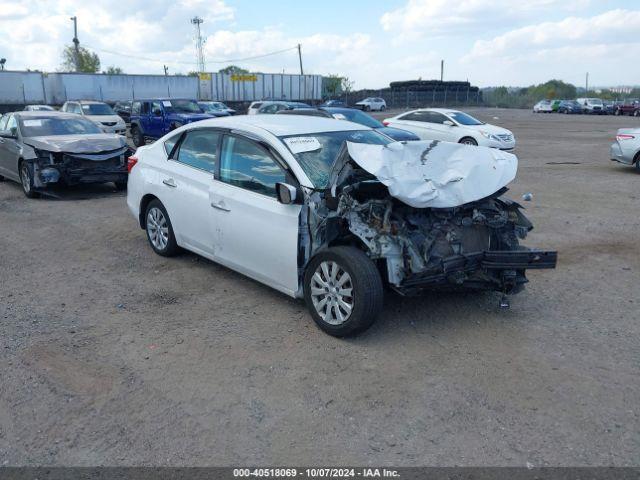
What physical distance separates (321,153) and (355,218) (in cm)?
98

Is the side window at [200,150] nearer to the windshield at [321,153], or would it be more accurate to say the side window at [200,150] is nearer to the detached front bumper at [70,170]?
the windshield at [321,153]

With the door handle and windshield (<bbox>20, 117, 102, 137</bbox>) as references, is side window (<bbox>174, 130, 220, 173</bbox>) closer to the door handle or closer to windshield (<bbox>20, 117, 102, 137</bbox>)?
the door handle

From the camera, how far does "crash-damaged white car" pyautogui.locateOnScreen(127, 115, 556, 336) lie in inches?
181

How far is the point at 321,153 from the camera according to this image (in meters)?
5.41

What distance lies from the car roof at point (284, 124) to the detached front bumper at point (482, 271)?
1.92 metres

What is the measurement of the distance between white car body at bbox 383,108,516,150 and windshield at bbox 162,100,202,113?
7716mm

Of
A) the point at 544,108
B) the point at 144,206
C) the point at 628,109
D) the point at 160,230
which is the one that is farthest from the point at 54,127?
the point at 544,108

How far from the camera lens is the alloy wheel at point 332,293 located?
459cm

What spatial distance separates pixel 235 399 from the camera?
3.86 meters

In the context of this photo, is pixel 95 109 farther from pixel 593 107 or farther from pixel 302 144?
pixel 593 107

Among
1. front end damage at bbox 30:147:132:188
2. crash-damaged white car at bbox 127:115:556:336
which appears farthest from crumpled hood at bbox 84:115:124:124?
crash-damaged white car at bbox 127:115:556:336

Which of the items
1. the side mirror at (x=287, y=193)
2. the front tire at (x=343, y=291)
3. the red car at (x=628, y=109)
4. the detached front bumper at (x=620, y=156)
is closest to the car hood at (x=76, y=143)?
the side mirror at (x=287, y=193)

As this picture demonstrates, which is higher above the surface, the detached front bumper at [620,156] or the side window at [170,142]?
the side window at [170,142]

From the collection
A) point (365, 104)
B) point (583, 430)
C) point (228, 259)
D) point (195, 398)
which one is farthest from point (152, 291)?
point (365, 104)
